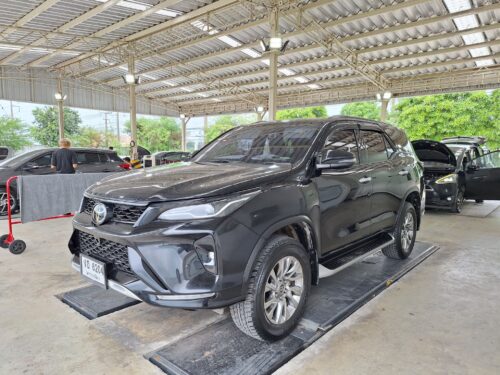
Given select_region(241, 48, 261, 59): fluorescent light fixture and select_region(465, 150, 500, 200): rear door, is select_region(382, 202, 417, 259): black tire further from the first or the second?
select_region(241, 48, 261, 59): fluorescent light fixture

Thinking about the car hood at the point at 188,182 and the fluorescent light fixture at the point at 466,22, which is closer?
the car hood at the point at 188,182

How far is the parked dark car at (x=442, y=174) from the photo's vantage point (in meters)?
6.84

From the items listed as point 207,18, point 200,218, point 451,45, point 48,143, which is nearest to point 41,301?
point 200,218

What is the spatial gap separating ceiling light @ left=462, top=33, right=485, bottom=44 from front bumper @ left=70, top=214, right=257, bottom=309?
11.9 m

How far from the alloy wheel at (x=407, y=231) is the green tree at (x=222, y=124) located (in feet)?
97.8

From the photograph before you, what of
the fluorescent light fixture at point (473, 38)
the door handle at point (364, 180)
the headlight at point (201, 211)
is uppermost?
the fluorescent light fixture at point (473, 38)

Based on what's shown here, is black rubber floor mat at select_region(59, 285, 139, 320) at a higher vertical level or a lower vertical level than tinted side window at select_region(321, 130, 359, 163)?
lower

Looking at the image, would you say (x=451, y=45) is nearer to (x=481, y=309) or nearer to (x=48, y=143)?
(x=481, y=309)

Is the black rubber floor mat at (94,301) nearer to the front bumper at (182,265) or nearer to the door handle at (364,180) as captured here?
the front bumper at (182,265)

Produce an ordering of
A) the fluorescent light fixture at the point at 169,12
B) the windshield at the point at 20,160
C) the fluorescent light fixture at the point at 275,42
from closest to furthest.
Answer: the windshield at the point at 20,160, the fluorescent light fixture at the point at 275,42, the fluorescent light fixture at the point at 169,12

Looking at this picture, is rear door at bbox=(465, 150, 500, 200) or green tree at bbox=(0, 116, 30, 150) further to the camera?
green tree at bbox=(0, 116, 30, 150)

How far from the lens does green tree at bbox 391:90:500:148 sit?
19203 mm

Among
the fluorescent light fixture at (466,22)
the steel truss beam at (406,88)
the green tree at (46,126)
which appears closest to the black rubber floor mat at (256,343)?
the fluorescent light fixture at (466,22)

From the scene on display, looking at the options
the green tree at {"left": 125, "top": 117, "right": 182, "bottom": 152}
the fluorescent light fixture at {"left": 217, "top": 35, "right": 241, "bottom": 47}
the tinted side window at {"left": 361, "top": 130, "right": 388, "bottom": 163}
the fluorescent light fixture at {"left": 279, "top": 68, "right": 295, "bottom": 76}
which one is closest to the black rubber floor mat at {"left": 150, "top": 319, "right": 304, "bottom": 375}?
the tinted side window at {"left": 361, "top": 130, "right": 388, "bottom": 163}
